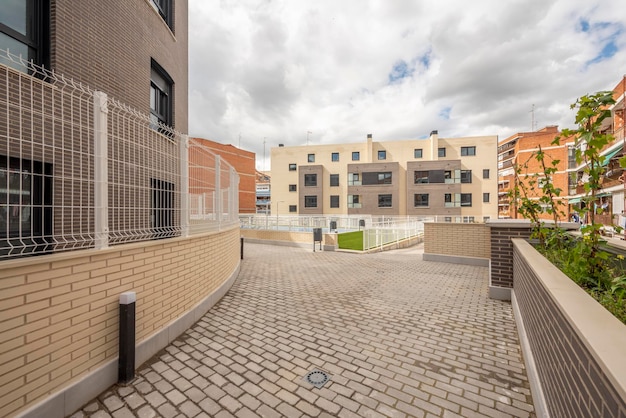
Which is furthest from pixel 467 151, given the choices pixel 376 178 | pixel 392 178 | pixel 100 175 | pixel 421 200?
pixel 100 175

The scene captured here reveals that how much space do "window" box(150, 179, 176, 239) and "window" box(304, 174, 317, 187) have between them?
3634cm

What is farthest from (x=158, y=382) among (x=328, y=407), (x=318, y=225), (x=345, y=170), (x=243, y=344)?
(x=345, y=170)

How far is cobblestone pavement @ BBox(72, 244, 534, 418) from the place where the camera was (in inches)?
105

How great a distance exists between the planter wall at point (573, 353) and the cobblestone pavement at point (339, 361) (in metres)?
0.59

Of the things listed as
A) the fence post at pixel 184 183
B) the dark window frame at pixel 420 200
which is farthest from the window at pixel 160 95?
the dark window frame at pixel 420 200

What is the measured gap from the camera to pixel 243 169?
143ft

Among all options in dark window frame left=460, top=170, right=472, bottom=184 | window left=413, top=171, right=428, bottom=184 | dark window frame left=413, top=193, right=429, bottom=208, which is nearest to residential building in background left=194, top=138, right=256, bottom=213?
dark window frame left=413, top=193, right=429, bottom=208

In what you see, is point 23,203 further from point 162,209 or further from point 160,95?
point 160,95

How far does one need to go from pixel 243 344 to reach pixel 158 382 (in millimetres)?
1125

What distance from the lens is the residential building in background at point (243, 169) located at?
40.7 meters

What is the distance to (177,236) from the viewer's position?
4.24 metres

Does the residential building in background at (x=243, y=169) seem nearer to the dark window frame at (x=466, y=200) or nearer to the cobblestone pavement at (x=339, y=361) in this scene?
the dark window frame at (x=466, y=200)

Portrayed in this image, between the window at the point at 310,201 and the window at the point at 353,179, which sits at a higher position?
the window at the point at 353,179

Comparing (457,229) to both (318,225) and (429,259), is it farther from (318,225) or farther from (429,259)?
(318,225)
